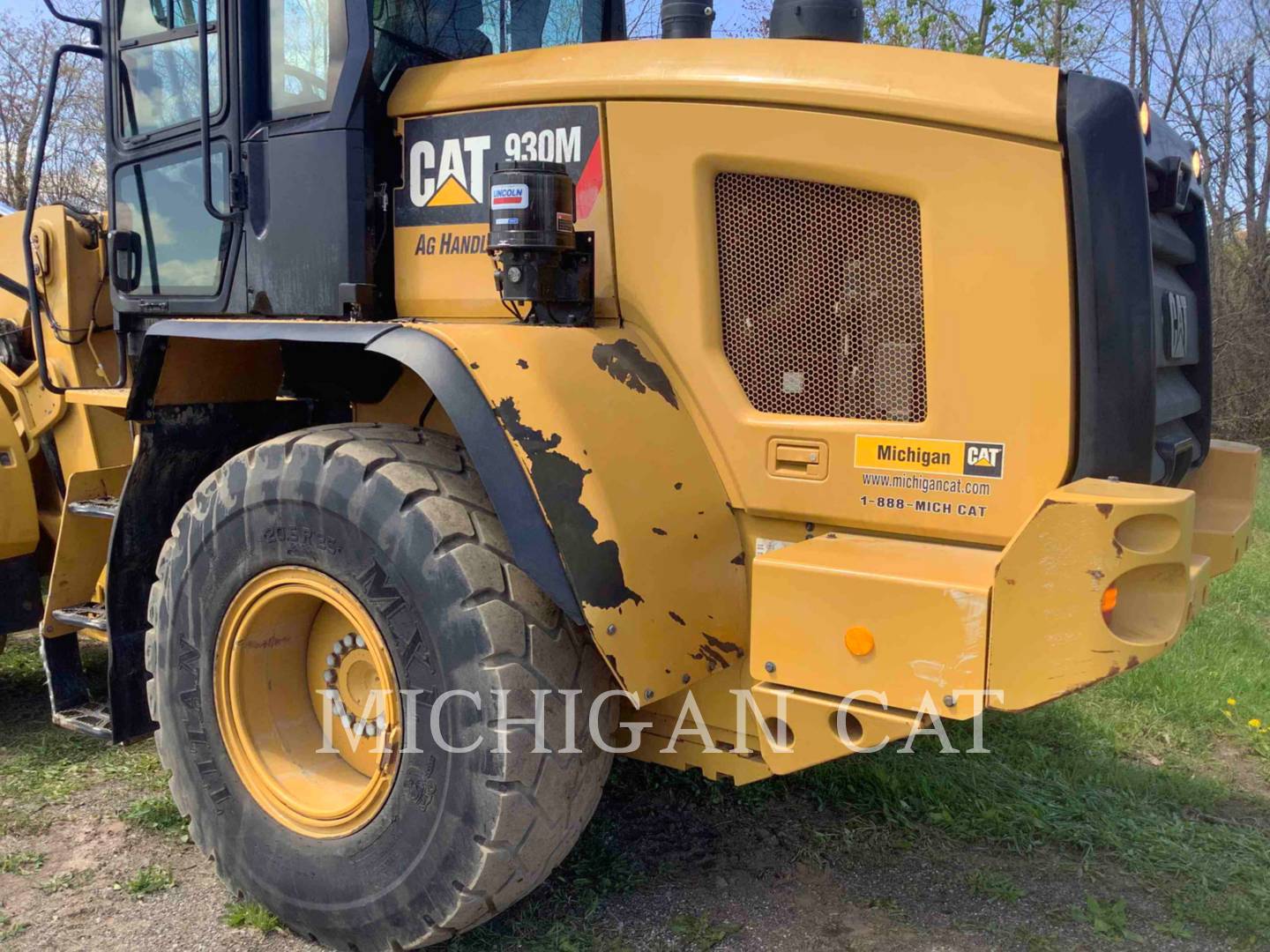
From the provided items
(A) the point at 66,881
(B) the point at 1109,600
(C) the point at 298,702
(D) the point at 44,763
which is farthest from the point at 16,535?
(B) the point at 1109,600

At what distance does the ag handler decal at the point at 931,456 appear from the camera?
2449 mm

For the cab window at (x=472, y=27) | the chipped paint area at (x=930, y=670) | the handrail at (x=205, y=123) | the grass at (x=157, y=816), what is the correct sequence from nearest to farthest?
1. the chipped paint area at (x=930, y=670)
2. the cab window at (x=472, y=27)
3. the handrail at (x=205, y=123)
4. the grass at (x=157, y=816)

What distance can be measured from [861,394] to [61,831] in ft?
9.05

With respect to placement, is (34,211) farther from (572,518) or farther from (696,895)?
(696,895)

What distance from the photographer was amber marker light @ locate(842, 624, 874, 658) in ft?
7.66

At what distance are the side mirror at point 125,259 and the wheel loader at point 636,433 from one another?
632 millimetres

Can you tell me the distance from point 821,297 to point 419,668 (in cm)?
128

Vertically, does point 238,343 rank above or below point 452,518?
above

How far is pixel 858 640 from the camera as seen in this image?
7.71ft

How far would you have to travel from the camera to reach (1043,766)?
3.92m

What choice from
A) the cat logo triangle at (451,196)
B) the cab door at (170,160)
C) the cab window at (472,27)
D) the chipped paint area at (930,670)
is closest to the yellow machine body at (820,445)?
the chipped paint area at (930,670)

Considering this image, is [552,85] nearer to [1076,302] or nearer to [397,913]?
[1076,302]

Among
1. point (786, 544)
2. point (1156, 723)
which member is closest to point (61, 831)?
point (786, 544)

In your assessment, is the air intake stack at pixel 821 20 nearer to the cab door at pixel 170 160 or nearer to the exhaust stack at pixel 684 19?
the exhaust stack at pixel 684 19
